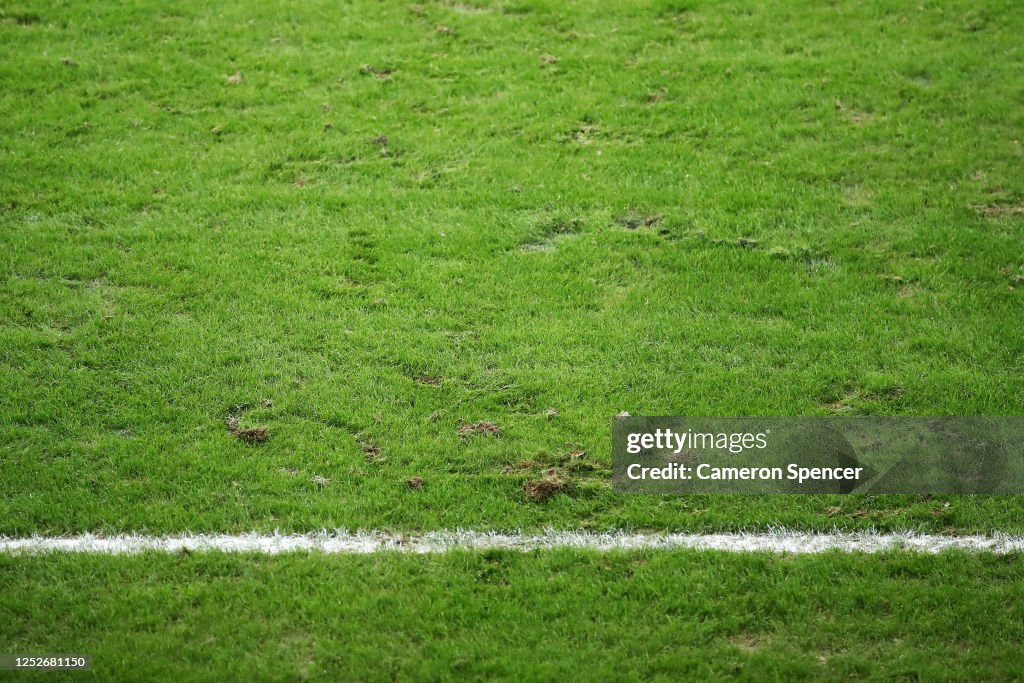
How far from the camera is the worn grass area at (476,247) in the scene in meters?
8.12

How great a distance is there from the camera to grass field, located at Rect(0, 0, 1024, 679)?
268 inches

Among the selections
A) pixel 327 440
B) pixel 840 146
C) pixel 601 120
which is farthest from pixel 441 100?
pixel 327 440

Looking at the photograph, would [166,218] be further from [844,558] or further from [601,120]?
[844,558]

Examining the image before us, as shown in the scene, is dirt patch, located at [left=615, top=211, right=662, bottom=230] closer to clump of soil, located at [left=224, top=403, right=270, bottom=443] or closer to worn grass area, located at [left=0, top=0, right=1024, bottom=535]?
worn grass area, located at [left=0, top=0, right=1024, bottom=535]

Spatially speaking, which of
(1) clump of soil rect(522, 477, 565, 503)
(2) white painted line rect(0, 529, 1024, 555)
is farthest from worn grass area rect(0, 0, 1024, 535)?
(2) white painted line rect(0, 529, 1024, 555)

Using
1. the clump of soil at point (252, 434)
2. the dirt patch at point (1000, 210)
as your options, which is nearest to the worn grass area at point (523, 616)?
the clump of soil at point (252, 434)

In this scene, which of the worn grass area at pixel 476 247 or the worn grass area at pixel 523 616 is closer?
the worn grass area at pixel 523 616

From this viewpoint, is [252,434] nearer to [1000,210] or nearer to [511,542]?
[511,542]

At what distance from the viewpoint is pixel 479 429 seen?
8461 millimetres

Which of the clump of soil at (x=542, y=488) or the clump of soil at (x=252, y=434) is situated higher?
the clump of soil at (x=252, y=434)

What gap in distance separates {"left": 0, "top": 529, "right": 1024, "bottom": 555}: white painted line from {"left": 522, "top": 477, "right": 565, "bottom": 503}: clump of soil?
0.37 meters

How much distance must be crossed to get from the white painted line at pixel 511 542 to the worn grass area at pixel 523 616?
115mm

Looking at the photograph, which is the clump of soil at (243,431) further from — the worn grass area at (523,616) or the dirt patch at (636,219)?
the dirt patch at (636,219)

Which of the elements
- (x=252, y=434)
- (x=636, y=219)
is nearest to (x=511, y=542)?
(x=252, y=434)
